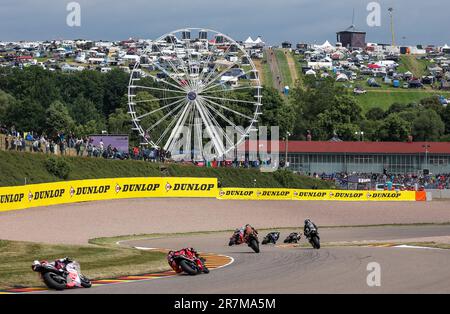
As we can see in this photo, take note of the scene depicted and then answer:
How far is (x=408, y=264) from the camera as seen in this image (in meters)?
27.9

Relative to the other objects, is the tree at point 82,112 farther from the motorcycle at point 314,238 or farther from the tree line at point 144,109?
the motorcycle at point 314,238

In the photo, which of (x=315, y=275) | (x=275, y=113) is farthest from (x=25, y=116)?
(x=315, y=275)

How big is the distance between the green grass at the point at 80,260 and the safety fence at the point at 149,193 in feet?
67.2

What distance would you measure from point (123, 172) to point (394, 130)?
7272 cm

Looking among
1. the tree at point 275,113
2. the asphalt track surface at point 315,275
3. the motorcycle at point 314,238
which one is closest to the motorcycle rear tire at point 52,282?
the asphalt track surface at point 315,275

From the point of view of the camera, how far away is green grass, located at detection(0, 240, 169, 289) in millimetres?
→ 26288

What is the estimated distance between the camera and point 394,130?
144 metres

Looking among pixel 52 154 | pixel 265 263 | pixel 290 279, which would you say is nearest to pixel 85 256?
pixel 265 263

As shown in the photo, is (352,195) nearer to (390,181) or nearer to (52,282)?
(390,181)

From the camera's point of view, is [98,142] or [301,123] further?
[301,123]

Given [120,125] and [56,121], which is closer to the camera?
[56,121]
